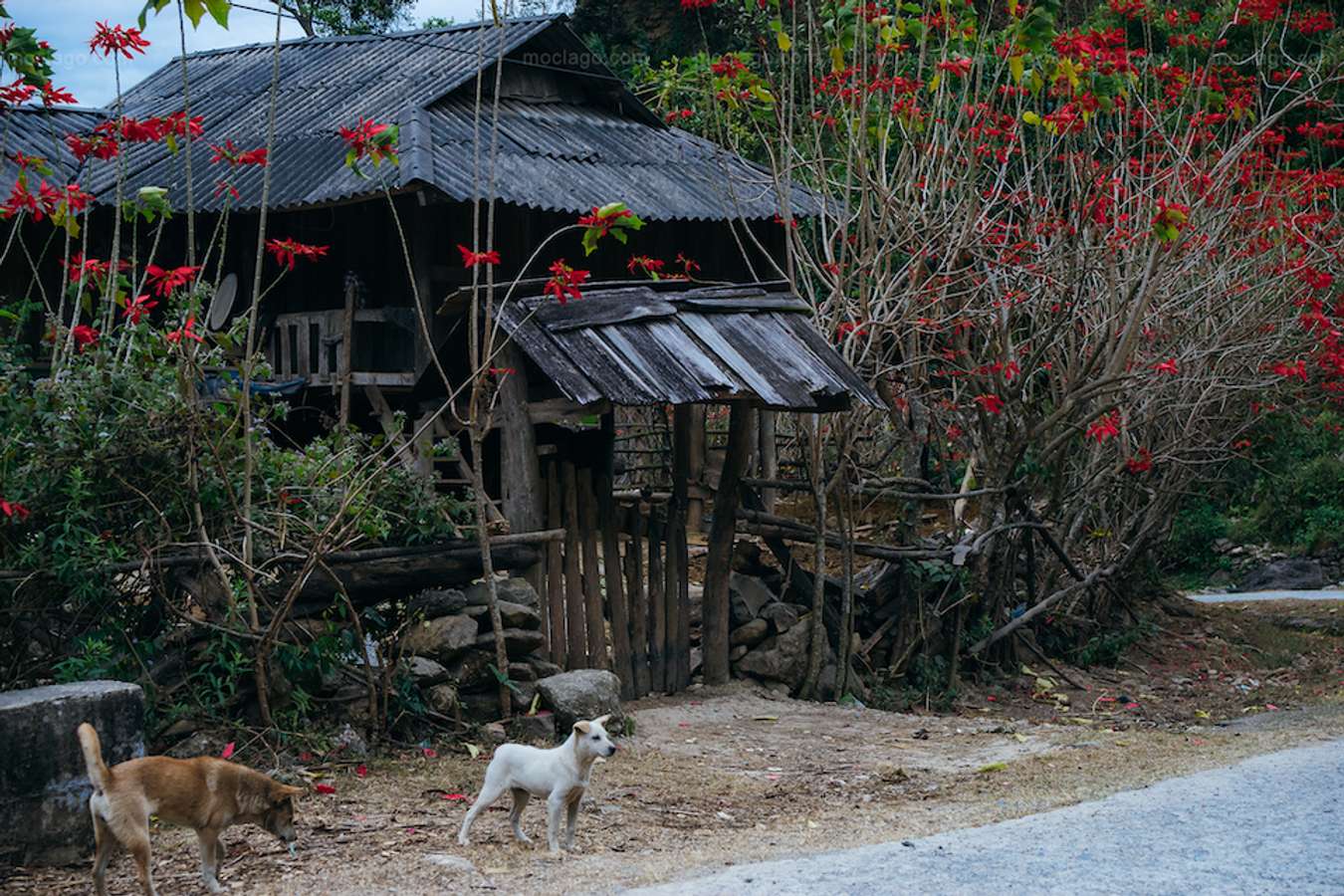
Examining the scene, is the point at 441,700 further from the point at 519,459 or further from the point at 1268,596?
the point at 1268,596

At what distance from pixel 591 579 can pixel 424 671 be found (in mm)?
1848

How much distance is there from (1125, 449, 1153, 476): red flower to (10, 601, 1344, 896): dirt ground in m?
1.92

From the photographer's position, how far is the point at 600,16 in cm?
2467

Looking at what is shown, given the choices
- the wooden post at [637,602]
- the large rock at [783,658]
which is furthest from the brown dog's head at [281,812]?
the large rock at [783,658]

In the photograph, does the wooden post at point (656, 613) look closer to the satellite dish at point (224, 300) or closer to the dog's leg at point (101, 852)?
the dog's leg at point (101, 852)

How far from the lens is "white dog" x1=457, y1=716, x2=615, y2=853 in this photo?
5.84 meters

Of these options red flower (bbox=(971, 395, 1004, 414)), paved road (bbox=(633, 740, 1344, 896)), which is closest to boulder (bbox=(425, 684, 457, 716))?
paved road (bbox=(633, 740, 1344, 896))

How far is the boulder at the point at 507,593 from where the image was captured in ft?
27.6

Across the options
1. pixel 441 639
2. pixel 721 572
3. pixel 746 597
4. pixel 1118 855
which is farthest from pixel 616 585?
pixel 1118 855

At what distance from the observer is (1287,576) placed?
18906mm

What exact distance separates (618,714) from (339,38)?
1220cm

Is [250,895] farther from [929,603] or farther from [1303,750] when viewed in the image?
[929,603]

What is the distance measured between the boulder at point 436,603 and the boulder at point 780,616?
10.6ft

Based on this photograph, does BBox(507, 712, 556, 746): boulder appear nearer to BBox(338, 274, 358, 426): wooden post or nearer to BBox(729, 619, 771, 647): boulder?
BBox(729, 619, 771, 647): boulder
